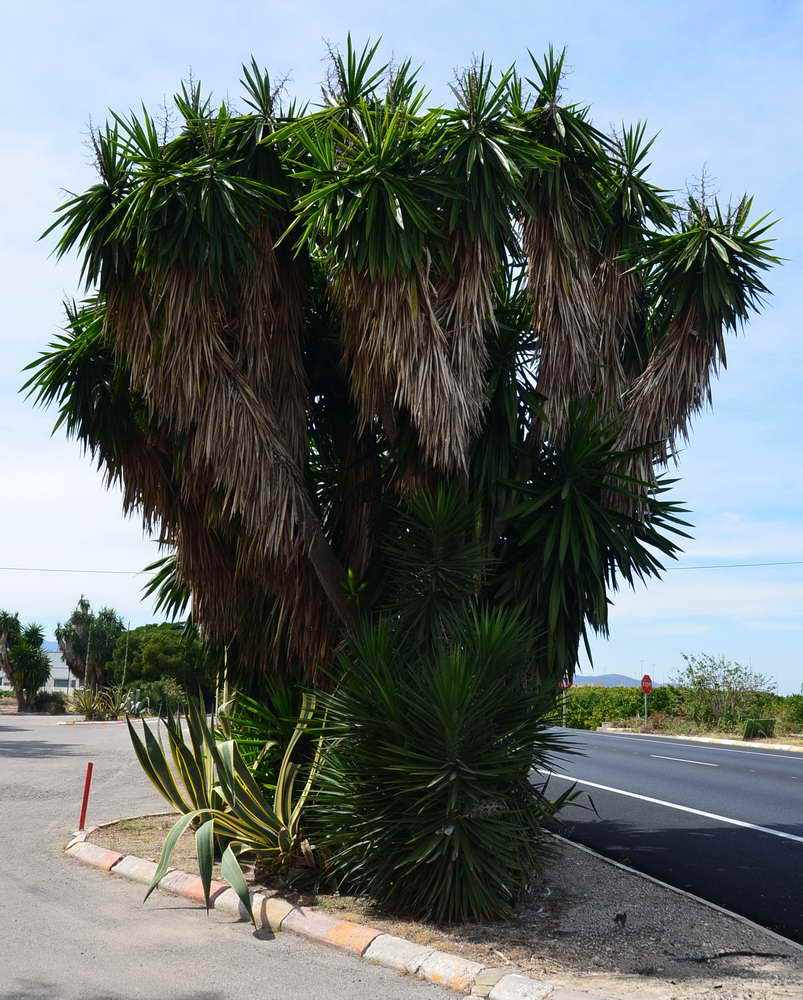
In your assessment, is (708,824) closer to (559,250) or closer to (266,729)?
(266,729)

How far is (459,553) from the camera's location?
869 centimetres

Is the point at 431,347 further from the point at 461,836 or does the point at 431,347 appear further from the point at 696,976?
the point at 696,976

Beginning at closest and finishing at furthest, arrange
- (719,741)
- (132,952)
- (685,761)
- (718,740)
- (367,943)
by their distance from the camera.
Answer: (132,952), (367,943), (685,761), (719,741), (718,740)

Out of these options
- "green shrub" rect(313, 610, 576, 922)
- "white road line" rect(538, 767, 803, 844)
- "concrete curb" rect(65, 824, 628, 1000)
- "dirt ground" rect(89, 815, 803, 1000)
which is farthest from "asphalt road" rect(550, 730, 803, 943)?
"concrete curb" rect(65, 824, 628, 1000)

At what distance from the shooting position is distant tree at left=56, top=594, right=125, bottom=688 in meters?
50.1

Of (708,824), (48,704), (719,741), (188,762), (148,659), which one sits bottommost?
(708,824)

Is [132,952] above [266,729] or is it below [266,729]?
below

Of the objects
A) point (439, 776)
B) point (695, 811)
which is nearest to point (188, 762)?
point (439, 776)

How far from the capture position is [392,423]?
377 inches

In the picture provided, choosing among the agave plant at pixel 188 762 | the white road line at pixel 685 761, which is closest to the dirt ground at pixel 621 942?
the agave plant at pixel 188 762

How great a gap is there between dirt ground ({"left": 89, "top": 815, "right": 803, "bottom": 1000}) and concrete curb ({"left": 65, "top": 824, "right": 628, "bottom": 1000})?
0.25 m

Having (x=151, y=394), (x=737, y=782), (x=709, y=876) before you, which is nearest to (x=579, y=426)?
(x=151, y=394)

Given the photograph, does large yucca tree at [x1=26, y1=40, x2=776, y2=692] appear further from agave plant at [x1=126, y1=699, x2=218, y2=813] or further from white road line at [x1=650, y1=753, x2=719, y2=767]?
white road line at [x1=650, y1=753, x2=719, y2=767]

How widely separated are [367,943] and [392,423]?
4.55 metres
